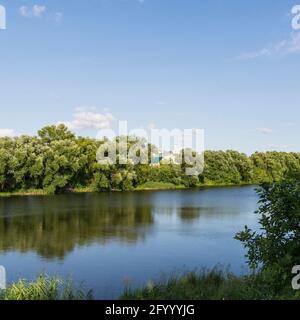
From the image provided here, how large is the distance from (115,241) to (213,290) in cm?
1132

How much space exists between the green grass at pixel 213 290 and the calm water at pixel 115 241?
218 centimetres

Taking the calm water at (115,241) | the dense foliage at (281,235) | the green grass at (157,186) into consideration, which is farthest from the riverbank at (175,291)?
the green grass at (157,186)

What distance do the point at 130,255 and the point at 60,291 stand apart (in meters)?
6.92

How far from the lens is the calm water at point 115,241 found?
50.5 ft

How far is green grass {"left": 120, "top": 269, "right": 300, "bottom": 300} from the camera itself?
695 centimetres

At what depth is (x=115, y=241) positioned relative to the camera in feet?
68.2

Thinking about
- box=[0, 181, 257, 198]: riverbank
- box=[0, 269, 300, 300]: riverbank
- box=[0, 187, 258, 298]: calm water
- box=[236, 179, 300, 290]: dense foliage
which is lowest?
box=[0, 187, 258, 298]: calm water

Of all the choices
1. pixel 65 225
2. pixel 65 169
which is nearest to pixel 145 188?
pixel 65 169

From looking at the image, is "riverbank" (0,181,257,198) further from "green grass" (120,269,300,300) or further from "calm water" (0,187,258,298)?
"green grass" (120,269,300,300)

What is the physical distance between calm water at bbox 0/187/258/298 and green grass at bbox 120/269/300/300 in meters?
2.18

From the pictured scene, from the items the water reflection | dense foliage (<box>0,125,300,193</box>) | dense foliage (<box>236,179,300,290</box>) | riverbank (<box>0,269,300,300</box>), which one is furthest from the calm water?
dense foliage (<box>0,125,300,193</box>)

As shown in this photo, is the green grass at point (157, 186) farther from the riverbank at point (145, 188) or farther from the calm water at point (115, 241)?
the calm water at point (115, 241)
